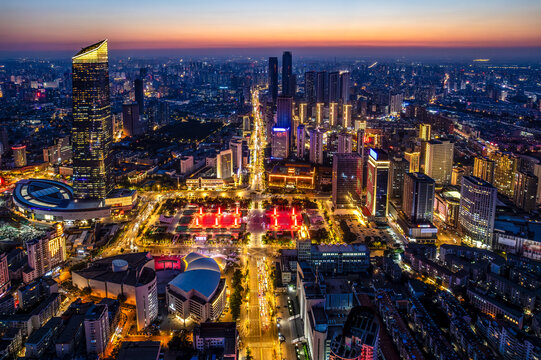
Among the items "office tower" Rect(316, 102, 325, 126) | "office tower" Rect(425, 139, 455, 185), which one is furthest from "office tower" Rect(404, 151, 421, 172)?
"office tower" Rect(316, 102, 325, 126)

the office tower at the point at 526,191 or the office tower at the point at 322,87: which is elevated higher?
the office tower at the point at 322,87

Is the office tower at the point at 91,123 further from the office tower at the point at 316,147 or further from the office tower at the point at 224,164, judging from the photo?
the office tower at the point at 316,147

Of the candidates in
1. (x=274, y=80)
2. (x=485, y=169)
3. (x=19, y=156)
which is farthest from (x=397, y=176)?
(x=274, y=80)

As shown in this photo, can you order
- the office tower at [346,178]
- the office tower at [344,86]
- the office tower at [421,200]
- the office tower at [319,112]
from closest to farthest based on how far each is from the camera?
1. the office tower at [421,200]
2. the office tower at [346,178]
3. the office tower at [319,112]
4. the office tower at [344,86]

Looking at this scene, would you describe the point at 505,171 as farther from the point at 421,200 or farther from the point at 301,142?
the point at 301,142

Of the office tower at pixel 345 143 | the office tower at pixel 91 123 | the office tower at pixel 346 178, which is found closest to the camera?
the office tower at pixel 91 123

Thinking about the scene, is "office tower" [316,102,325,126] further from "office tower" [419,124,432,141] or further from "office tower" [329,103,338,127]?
"office tower" [419,124,432,141]

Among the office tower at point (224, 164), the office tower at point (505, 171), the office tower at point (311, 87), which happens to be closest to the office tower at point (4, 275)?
the office tower at point (224, 164)
